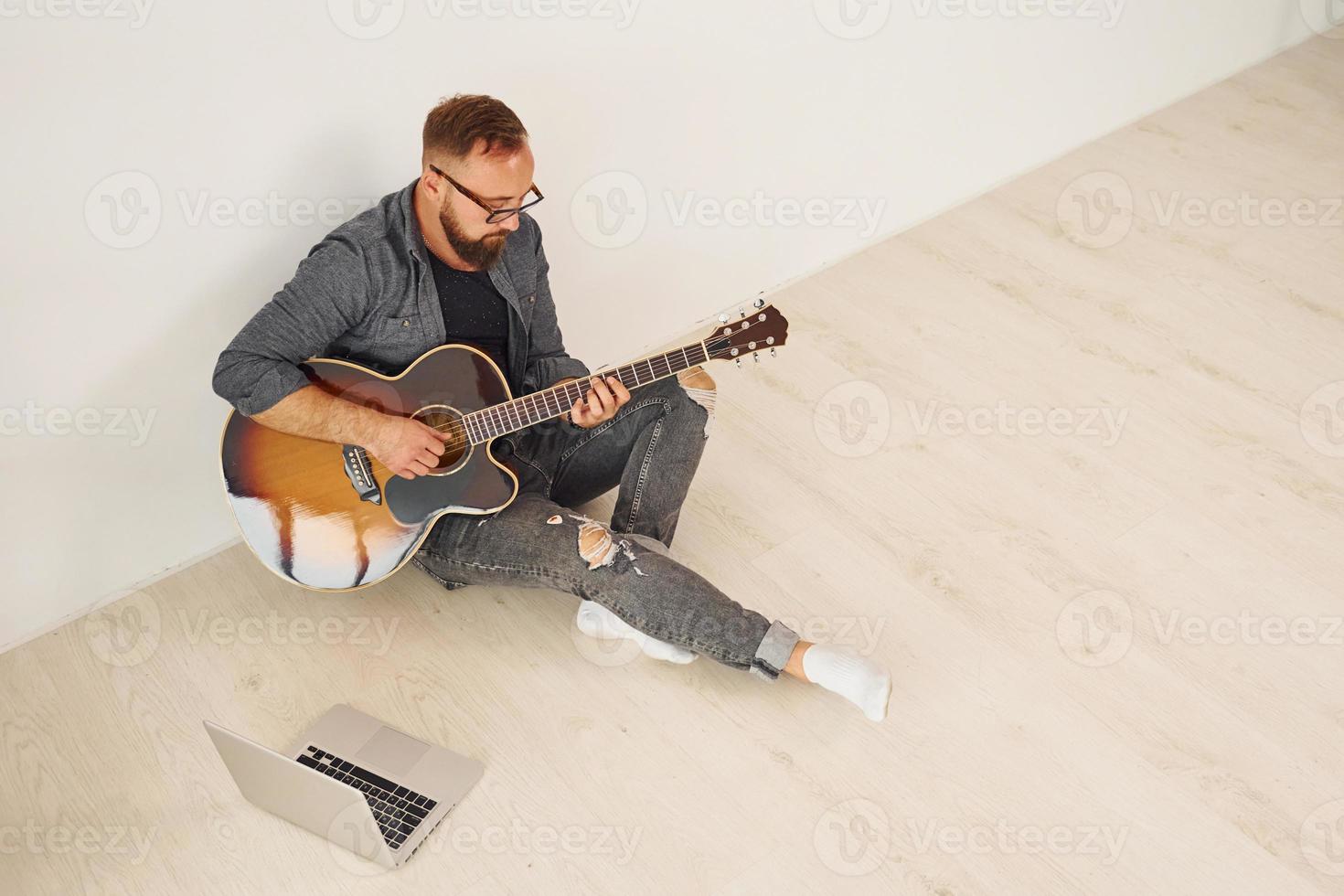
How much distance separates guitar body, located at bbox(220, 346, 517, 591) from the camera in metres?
2.08

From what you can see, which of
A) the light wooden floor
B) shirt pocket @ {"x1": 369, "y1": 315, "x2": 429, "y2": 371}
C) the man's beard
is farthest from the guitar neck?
the light wooden floor

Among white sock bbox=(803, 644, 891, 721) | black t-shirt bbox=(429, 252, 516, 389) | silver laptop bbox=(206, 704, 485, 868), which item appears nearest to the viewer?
silver laptop bbox=(206, 704, 485, 868)

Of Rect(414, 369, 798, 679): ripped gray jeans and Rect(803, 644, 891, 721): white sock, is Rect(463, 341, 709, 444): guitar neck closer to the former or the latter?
Rect(414, 369, 798, 679): ripped gray jeans

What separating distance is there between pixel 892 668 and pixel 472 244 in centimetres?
103

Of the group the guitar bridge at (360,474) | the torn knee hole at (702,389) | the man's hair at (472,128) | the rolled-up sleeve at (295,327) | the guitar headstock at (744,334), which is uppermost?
the man's hair at (472,128)

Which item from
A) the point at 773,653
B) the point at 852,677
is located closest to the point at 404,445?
the point at 773,653

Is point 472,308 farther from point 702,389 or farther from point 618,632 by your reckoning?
point 618,632

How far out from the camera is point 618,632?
2.19 m

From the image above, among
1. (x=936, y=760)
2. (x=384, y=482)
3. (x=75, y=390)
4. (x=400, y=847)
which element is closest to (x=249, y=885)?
Result: (x=400, y=847)

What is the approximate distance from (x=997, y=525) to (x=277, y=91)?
5.08 ft

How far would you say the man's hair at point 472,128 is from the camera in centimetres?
197

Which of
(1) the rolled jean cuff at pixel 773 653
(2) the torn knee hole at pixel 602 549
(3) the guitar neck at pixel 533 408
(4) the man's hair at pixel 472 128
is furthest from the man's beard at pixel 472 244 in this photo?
(1) the rolled jean cuff at pixel 773 653

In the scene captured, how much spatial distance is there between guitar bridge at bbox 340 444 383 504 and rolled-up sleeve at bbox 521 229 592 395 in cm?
35

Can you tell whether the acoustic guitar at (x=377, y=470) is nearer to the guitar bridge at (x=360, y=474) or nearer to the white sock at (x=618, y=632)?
the guitar bridge at (x=360, y=474)
